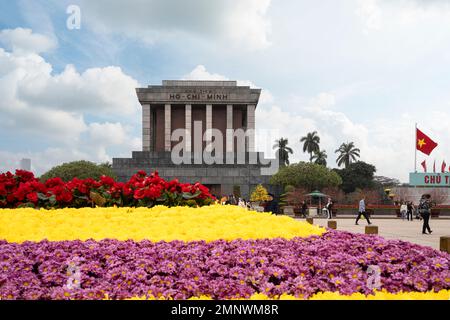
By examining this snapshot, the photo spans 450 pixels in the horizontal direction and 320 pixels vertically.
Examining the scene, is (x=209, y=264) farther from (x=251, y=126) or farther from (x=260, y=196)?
(x=251, y=126)

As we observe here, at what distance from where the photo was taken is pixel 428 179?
140 feet

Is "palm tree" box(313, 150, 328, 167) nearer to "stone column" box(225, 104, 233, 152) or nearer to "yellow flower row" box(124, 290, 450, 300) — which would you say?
"stone column" box(225, 104, 233, 152)

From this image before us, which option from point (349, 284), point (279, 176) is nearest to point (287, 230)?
point (349, 284)

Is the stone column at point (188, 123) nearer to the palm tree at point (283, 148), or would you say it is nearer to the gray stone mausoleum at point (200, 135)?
the gray stone mausoleum at point (200, 135)

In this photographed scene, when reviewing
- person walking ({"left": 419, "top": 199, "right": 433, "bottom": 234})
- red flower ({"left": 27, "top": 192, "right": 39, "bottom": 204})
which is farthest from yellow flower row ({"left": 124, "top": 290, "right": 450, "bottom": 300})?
person walking ({"left": 419, "top": 199, "right": 433, "bottom": 234})

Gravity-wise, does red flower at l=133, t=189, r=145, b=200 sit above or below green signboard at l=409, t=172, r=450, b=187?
below

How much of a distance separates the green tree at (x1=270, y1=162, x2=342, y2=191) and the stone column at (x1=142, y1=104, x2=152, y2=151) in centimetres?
1693

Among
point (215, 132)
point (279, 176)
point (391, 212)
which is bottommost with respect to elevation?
point (391, 212)

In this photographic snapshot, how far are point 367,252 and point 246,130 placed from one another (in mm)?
48056

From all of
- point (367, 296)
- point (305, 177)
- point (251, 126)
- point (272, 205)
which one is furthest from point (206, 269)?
point (251, 126)

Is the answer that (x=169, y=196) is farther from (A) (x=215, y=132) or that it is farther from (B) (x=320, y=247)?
(A) (x=215, y=132)

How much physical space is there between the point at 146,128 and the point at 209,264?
48479 millimetres

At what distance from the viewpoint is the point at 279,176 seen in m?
43.0

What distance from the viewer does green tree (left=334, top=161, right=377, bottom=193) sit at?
2400 inches
